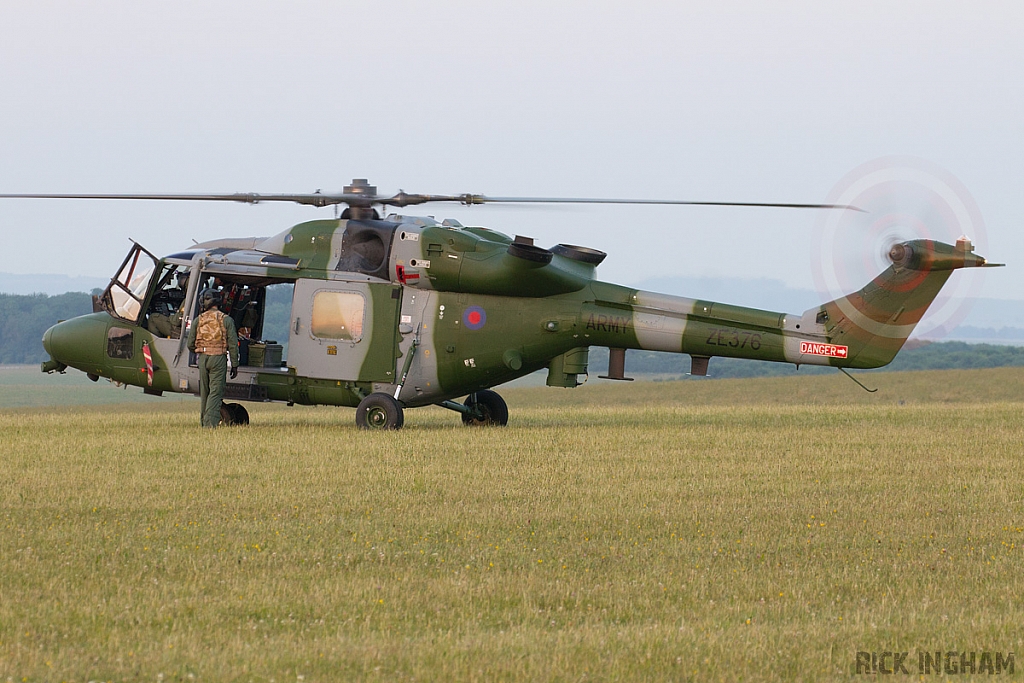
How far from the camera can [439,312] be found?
20.0 meters

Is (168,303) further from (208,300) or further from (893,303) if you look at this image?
(893,303)

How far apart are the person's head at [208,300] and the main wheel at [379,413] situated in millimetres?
2829

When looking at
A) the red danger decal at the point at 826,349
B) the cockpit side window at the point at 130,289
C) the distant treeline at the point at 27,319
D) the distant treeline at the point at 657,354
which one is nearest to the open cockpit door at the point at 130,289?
the cockpit side window at the point at 130,289

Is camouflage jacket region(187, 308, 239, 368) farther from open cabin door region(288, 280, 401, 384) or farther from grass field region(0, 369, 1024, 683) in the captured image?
grass field region(0, 369, 1024, 683)

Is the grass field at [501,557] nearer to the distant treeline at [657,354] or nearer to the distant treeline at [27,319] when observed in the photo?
the distant treeline at [657,354]

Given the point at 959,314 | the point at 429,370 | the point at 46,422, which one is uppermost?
the point at 959,314

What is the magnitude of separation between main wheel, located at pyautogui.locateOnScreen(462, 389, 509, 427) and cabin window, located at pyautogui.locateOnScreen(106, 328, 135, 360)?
5680 millimetres

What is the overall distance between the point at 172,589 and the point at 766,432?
1242 centimetres

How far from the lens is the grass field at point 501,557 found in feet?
22.7

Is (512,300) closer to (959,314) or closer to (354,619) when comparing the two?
(959,314)

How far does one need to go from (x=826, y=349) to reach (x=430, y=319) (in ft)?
20.2

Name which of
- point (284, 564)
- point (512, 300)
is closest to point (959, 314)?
point (512, 300)

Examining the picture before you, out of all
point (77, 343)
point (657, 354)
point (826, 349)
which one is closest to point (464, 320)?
point (826, 349)

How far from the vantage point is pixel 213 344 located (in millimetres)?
19719
